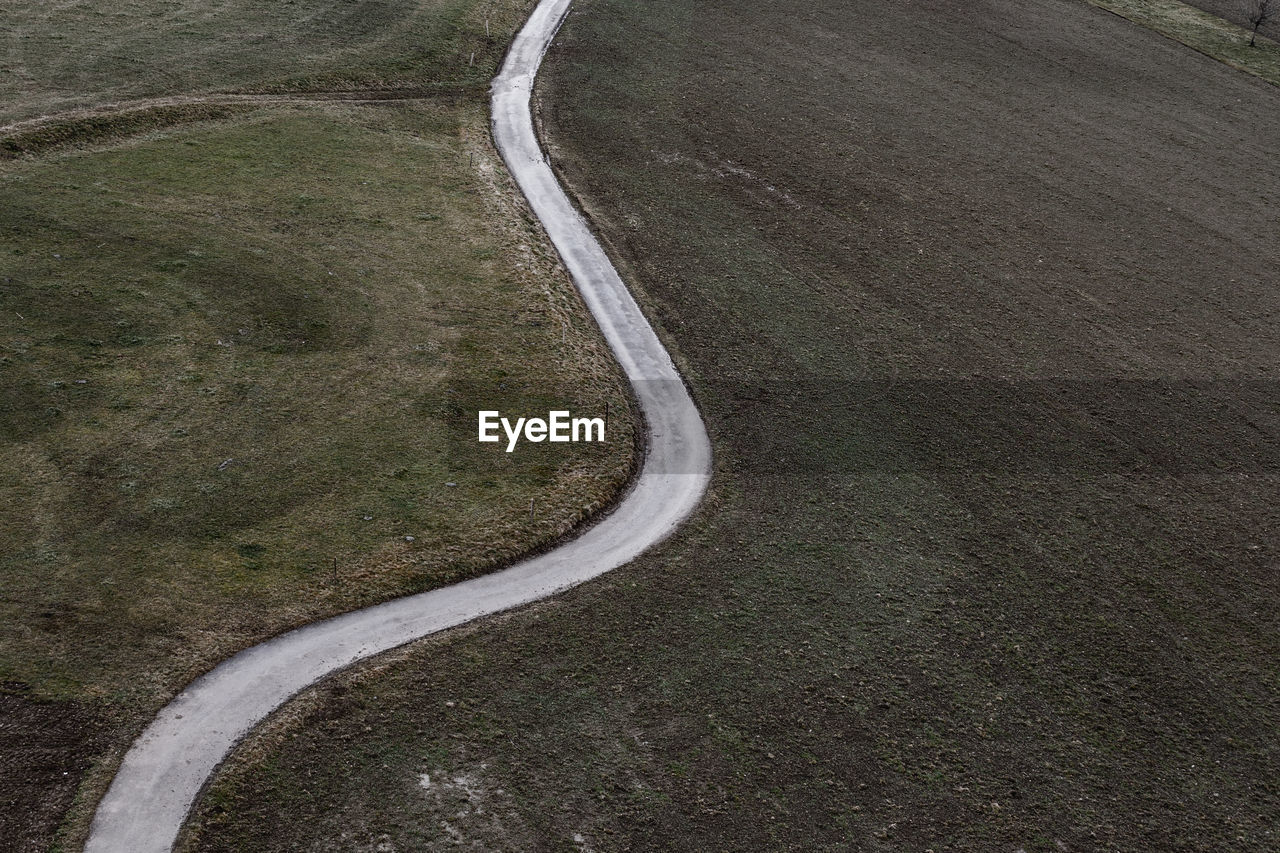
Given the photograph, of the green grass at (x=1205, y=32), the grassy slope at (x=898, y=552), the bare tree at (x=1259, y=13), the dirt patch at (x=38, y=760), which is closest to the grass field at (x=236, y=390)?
the dirt patch at (x=38, y=760)

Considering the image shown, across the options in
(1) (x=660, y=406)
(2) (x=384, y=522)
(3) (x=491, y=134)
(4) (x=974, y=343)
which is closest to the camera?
(2) (x=384, y=522)

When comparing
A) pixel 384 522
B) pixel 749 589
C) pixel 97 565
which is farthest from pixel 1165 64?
pixel 97 565

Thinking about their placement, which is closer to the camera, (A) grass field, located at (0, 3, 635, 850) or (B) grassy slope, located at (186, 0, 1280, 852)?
(B) grassy slope, located at (186, 0, 1280, 852)

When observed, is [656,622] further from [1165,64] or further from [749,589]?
[1165,64]

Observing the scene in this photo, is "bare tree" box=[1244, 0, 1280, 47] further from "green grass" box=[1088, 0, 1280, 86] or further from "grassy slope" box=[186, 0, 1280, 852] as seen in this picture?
"grassy slope" box=[186, 0, 1280, 852]

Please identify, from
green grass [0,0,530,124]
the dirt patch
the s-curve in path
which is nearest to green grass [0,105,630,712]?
the dirt patch

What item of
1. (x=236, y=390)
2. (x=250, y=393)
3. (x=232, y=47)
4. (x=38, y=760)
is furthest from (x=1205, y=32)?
(x=38, y=760)
